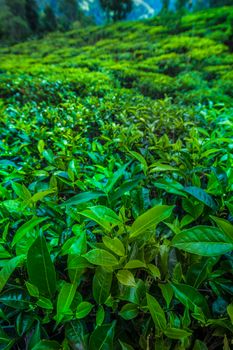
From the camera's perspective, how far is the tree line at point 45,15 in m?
15.4

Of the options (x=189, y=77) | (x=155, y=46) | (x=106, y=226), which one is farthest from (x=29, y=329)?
(x=155, y=46)

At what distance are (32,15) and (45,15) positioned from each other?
105 centimetres

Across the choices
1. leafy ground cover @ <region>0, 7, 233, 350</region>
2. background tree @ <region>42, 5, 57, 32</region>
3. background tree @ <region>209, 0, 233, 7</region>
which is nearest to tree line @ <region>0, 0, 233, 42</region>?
background tree @ <region>42, 5, 57, 32</region>

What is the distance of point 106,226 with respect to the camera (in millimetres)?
855

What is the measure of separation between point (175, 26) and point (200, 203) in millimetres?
11659

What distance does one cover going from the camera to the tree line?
50.4ft

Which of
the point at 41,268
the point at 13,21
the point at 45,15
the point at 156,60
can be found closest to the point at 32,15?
the point at 45,15

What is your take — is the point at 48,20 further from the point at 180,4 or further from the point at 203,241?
the point at 203,241

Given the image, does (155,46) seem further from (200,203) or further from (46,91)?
(200,203)

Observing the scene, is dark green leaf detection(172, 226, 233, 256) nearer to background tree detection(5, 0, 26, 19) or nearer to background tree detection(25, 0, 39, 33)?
background tree detection(5, 0, 26, 19)

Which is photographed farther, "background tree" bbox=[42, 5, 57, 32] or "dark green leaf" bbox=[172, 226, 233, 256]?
"background tree" bbox=[42, 5, 57, 32]

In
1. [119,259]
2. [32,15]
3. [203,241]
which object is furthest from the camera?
[32,15]

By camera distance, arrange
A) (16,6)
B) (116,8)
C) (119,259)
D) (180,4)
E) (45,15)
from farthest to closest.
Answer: (116,8), (45,15), (16,6), (180,4), (119,259)

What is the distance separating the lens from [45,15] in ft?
59.0
